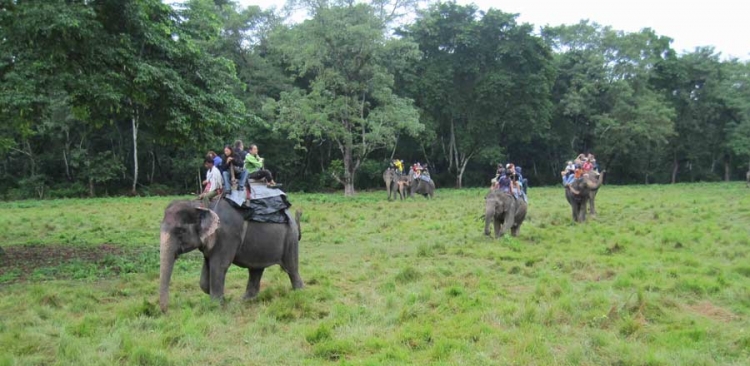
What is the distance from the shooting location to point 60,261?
41.4 feet

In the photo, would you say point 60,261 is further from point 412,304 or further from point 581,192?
point 581,192

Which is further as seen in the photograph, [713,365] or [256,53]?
[256,53]

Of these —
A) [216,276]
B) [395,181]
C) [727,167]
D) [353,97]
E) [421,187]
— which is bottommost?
[216,276]

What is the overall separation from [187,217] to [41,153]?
42.9 m

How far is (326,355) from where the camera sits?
21.7 ft

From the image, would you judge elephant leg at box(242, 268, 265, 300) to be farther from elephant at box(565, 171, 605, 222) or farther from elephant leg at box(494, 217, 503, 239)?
elephant at box(565, 171, 605, 222)

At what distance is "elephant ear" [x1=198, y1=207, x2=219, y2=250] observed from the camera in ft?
27.1

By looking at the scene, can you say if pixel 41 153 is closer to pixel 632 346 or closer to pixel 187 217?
pixel 187 217

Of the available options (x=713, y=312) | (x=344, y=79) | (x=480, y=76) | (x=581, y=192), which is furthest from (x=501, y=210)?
(x=480, y=76)

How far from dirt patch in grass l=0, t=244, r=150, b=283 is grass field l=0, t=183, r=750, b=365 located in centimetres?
6

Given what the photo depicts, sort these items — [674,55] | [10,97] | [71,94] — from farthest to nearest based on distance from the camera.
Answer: [674,55], [71,94], [10,97]

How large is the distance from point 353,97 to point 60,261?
24066 mm

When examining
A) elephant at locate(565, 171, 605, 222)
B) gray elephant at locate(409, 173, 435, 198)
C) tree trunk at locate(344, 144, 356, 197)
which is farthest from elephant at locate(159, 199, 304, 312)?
tree trunk at locate(344, 144, 356, 197)

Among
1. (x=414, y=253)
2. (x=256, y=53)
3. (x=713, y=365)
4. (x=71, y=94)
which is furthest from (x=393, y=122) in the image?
(x=713, y=365)
